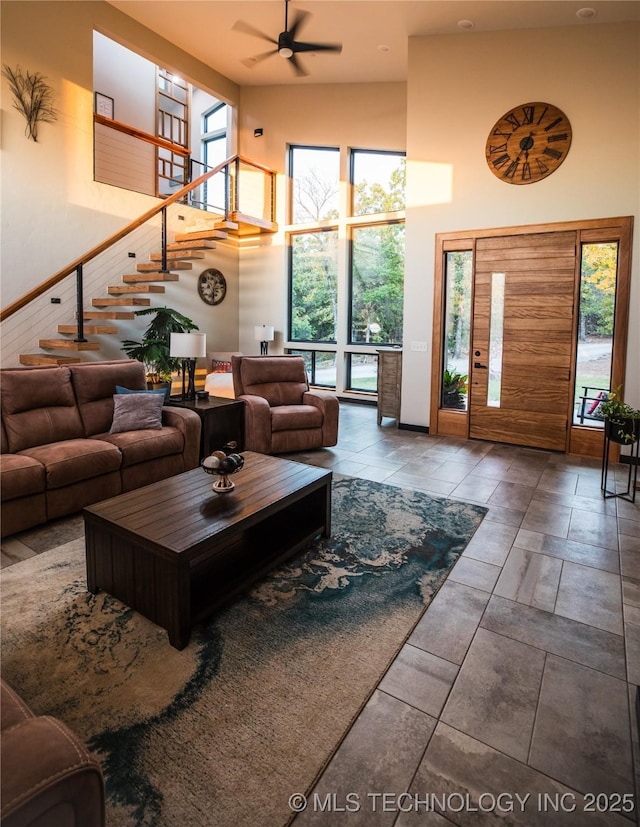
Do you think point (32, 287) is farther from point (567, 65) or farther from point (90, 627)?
point (567, 65)

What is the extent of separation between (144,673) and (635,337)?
16.6 ft

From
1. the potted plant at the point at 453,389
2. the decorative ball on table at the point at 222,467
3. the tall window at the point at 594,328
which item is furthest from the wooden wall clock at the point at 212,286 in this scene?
the decorative ball on table at the point at 222,467

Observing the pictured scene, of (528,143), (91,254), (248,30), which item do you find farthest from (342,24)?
(91,254)

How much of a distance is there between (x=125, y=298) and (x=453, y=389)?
14.6 feet

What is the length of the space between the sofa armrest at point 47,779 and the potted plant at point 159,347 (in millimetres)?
5137

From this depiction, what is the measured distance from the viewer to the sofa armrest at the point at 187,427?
165 inches

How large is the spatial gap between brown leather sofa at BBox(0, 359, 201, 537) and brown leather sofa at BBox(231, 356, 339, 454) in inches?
28.4

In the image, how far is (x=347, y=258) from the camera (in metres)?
8.04

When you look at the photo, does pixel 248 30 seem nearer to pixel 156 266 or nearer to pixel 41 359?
pixel 156 266

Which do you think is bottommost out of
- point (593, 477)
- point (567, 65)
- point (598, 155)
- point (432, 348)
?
point (593, 477)

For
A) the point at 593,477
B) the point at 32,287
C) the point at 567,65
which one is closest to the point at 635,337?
the point at 593,477

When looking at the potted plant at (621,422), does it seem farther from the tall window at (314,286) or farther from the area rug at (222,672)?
the tall window at (314,286)

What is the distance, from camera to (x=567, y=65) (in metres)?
4.90

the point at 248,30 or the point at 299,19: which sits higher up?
the point at 248,30
